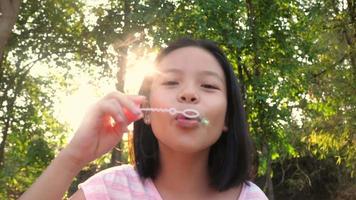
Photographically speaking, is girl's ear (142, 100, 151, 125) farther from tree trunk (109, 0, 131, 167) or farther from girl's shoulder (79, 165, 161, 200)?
tree trunk (109, 0, 131, 167)

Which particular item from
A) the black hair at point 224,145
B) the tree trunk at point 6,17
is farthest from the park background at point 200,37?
the black hair at point 224,145

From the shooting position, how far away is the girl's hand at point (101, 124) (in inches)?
53.4

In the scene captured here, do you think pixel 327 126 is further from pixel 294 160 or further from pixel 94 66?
pixel 294 160

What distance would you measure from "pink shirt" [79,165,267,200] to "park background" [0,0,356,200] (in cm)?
317

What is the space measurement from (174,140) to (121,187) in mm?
280

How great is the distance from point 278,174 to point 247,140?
1841 cm

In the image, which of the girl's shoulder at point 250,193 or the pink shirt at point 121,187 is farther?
the girl's shoulder at point 250,193

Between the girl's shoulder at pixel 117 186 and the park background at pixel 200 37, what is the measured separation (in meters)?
3.17

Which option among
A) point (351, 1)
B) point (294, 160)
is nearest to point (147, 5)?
point (351, 1)

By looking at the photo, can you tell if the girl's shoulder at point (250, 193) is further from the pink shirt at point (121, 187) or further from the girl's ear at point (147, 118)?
the girl's ear at point (147, 118)

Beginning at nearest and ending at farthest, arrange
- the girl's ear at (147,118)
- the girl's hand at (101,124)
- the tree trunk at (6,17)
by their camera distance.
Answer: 1. the girl's hand at (101,124)
2. the girl's ear at (147,118)
3. the tree trunk at (6,17)

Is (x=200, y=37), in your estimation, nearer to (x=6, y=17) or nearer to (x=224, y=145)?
(x=6, y=17)

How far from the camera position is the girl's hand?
4.45 ft

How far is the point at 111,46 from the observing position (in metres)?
10.9
